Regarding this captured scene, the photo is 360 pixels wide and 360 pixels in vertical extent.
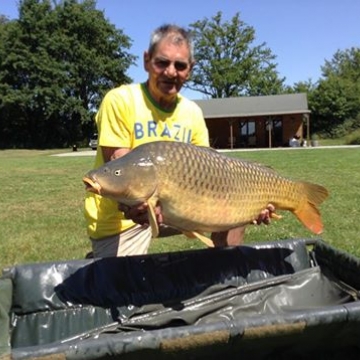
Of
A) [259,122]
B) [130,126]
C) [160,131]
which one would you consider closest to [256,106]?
[259,122]

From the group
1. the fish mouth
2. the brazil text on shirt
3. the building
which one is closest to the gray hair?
the brazil text on shirt

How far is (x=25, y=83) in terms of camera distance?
5488 centimetres

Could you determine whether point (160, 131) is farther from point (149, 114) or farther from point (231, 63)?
point (231, 63)

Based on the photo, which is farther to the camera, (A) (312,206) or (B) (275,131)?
(B) (275,131)

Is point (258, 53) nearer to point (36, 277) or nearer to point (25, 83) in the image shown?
point (25, 83)

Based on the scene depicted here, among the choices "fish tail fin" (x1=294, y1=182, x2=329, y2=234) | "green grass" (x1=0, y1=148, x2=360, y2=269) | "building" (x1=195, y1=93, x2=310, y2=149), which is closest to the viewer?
"fish tail fin" (x1=294, y1=182, x2=329, y2=234)

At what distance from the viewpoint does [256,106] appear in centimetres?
4706

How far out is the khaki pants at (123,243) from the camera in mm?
3643

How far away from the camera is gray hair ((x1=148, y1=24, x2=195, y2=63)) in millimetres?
3246

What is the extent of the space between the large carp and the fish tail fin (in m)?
0.27

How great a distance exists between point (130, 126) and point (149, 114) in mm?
143

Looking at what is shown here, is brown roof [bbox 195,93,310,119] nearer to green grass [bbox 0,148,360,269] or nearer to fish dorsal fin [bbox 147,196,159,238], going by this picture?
green grass [bbox 0,148,360,269]

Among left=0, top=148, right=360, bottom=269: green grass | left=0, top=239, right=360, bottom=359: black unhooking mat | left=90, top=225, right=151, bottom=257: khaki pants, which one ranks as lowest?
left=0, top=148, right=360, bottom=269: green grass

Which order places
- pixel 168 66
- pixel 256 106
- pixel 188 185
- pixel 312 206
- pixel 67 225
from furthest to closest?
pixel 256 106, pixel 67 225, pixel 312 206, pixel 168 66, pixel 188 185
